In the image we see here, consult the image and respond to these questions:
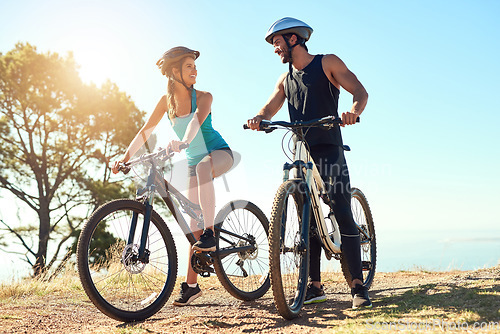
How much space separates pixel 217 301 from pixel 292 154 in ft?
5.84

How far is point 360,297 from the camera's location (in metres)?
3.38

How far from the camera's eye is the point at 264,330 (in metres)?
2.86

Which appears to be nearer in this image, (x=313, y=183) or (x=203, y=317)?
(x=313, y=183)

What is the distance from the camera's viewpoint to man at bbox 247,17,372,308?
3.49m

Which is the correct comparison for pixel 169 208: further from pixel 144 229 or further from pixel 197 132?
pixel 197 132

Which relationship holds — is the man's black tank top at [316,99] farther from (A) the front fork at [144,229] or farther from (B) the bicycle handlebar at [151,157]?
(A) the front fork at [144,229]

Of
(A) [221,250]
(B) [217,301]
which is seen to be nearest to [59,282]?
(B) [217,301]

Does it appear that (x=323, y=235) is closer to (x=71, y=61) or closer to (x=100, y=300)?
(x=100, y=300)

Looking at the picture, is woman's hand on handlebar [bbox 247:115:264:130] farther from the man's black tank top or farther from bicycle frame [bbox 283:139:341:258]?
the man's black tank top

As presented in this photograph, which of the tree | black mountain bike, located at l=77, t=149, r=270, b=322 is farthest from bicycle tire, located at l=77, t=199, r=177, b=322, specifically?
the tree

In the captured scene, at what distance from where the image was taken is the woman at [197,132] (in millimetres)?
3744

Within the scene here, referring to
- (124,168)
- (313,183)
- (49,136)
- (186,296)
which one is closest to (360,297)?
(313,183)

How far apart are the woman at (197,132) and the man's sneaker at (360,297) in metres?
1.29

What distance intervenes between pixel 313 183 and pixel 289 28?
4.11ft
